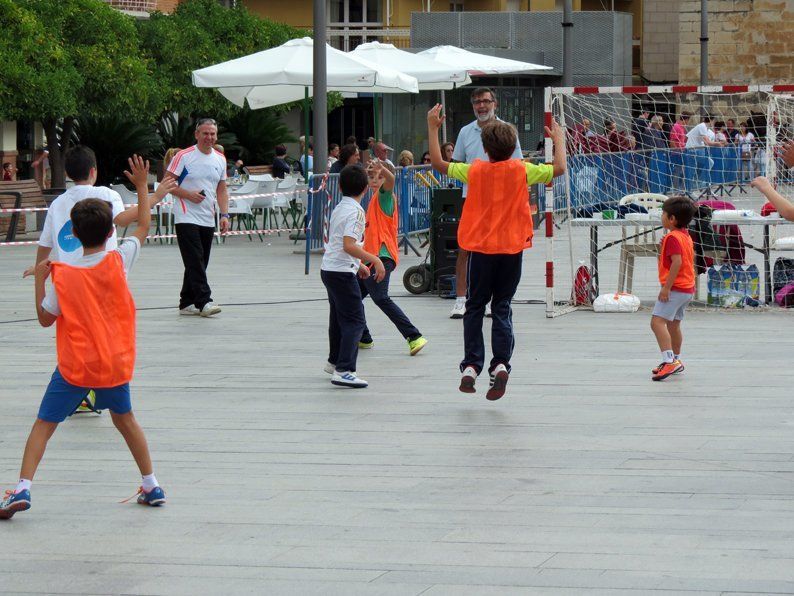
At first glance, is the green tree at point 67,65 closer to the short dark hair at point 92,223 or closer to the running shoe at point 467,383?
the running shoe at point 467,383

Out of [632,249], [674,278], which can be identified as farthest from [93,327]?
[632,249]

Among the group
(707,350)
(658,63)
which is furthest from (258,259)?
(658,63)

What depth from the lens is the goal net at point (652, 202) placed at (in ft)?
44.1

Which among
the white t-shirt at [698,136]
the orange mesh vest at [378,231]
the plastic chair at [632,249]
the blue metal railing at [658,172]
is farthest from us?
the white t-shirt at [698,136]

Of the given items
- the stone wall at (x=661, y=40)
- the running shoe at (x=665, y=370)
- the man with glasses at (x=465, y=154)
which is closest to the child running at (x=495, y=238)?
the running shoe at (x=665, y=370)

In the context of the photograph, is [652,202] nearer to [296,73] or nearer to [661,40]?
[296,73]

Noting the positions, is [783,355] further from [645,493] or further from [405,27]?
[405,27]

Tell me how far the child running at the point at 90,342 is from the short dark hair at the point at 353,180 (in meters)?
3.15

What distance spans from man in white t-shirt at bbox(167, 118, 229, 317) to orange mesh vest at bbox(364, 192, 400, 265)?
2.53 metres

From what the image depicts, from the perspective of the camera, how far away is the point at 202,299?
13141mm

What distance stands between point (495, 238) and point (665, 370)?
5.08 feet

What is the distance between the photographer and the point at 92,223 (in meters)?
6.22

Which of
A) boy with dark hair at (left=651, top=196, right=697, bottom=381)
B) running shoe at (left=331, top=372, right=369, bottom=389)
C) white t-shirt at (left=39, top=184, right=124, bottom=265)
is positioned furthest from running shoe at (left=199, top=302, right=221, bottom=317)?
white t-shirt at (left=39, top=184, right=124, bottom=265)

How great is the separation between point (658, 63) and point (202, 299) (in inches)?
1675
